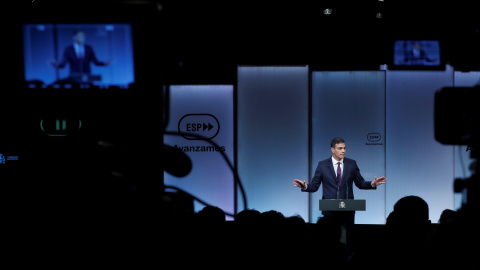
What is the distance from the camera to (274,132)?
6.26 meters

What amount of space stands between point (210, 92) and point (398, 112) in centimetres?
271

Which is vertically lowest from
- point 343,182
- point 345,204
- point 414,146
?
point 345,204

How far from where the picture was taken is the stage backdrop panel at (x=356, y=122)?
624cm

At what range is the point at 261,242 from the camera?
2.32 meters

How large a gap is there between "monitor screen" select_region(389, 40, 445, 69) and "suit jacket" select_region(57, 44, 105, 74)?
2.44m

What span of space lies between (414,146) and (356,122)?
91 centimetres

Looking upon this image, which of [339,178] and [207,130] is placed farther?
[207,130]

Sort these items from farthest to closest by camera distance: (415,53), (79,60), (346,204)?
1. (346,204)
2. (415,53)
3. (79,60)

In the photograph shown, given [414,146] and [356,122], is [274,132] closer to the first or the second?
[356,122]

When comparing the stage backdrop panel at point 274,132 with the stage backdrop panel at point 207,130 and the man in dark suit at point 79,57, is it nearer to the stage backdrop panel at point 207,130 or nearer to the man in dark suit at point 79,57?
the stage backdrop panel at point 207,130

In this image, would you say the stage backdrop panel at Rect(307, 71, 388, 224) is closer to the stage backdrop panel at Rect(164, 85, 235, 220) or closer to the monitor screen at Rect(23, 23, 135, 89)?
the stage backdrop panel at Rect(164, 85, 235, 220)

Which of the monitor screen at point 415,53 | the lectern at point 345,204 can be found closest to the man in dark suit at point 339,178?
the lectern at point 345,204

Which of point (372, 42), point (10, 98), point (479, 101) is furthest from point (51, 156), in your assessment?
point (372, 42)

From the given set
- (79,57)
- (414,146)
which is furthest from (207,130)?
(79,57)
